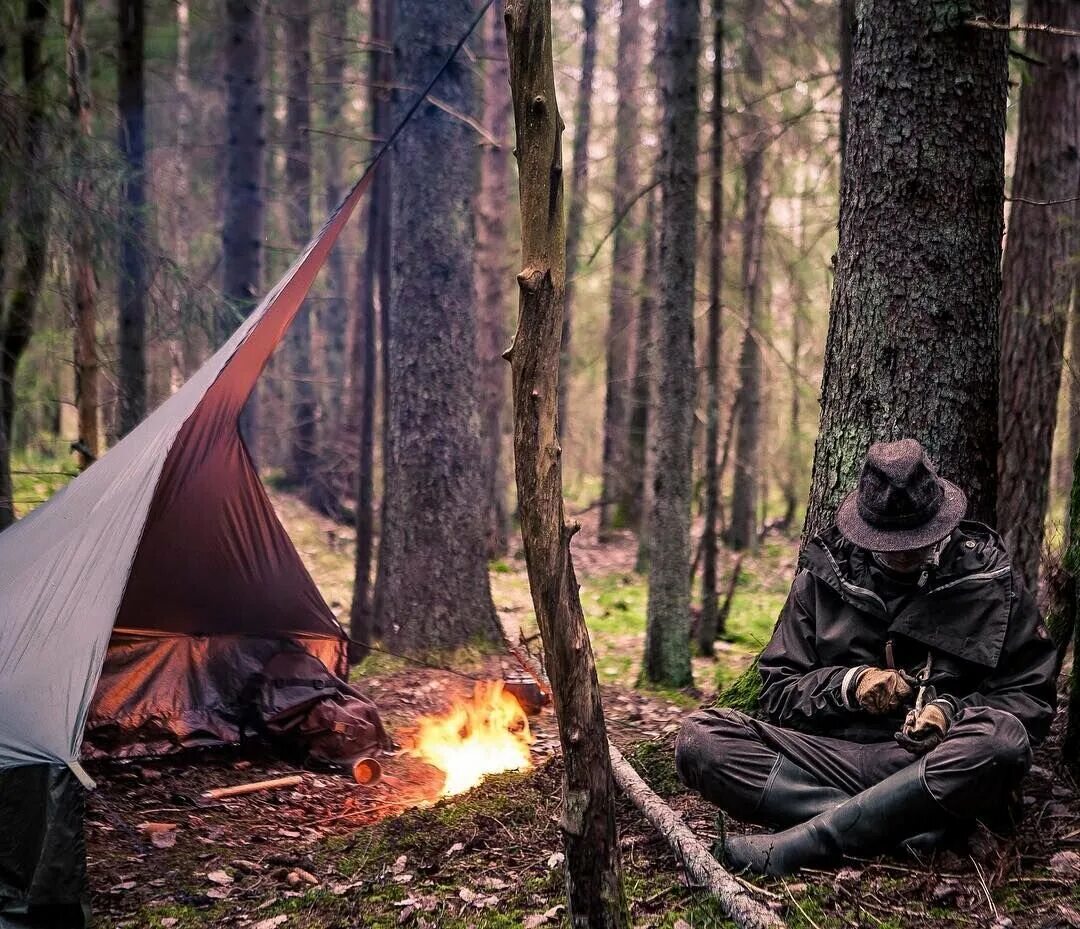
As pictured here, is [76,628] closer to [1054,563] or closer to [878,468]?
[878,468]

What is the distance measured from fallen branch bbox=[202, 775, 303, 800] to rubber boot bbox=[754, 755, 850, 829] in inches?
107

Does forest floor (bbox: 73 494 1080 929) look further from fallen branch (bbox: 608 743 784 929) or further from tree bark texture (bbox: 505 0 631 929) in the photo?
tree bark texture (bbox: 505 0 631 929)

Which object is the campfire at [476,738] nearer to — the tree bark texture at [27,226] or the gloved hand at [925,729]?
the gloved hand at [925,729]

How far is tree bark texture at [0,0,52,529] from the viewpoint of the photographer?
6285 mm

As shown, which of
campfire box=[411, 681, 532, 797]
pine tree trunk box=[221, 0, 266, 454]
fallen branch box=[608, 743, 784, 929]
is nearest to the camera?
fallen branch box=[608, 743, 784, 929]

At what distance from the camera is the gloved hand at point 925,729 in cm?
322

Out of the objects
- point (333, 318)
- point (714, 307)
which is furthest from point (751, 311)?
point (333, 318)

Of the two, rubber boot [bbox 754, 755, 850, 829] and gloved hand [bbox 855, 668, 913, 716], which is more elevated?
gloved hand [bbox 855, 668, 913, 716]

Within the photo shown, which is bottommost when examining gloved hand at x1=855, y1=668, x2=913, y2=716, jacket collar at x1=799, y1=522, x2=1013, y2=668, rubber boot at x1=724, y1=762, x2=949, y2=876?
rubber boot at x1=724, y1=762, x2=949, y2=876

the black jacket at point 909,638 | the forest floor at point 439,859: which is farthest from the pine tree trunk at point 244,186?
the black jacket at point 909,638

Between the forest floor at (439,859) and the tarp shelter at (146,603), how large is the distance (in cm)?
40

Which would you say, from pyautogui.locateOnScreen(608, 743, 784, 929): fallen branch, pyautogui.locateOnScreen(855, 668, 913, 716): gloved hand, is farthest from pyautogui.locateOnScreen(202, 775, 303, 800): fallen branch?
pyautogui.locateOnScreen(855, 668, 913, 716): gloved hand

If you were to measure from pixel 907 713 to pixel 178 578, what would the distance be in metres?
4.09

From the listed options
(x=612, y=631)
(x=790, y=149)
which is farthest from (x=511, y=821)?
(x=790, y=149)
